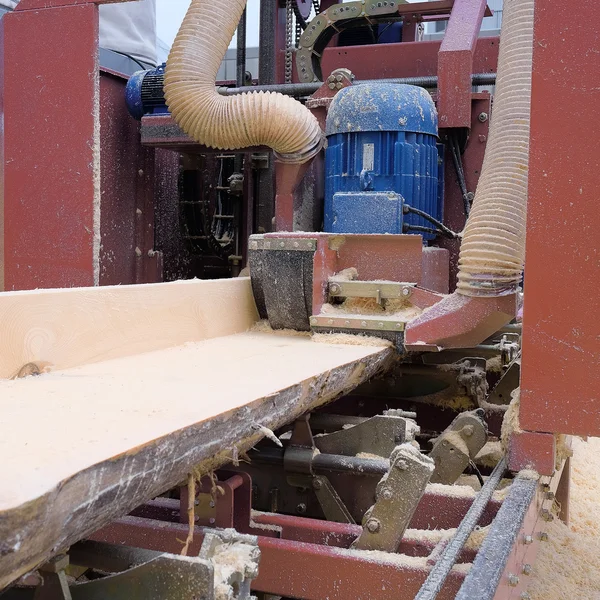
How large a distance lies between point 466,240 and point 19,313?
4.72ft

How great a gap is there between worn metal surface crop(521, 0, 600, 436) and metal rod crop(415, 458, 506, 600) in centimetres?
24

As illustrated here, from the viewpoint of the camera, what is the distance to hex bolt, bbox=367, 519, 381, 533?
1.76 meters

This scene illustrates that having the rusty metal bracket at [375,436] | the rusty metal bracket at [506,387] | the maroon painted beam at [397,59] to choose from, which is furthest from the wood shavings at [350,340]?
the maroon painted beam at [397,59]

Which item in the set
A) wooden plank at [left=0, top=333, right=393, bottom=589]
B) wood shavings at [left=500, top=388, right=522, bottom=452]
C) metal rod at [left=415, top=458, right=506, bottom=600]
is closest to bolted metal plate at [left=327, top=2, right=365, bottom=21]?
wooden plank at [left=0, top=333, right=393, bottom=589]

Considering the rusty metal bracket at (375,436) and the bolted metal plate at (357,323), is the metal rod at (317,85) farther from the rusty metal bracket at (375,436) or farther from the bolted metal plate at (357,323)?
the rusty metal bracket at (375,436)

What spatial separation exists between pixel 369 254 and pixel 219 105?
1164 millimetres

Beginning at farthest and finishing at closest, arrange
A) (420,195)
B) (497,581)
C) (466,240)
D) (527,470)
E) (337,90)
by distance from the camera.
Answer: (337,90) → (420,195) → (466,240) → (527,470) → (497,581)

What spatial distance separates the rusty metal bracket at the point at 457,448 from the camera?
96.0 inches

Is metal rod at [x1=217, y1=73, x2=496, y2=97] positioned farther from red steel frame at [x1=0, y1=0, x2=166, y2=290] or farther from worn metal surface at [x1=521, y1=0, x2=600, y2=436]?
worn metal surface at [x1=521, y1=0, x2=600, y2=436]

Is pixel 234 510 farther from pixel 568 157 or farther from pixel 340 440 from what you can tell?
pixel 568 157

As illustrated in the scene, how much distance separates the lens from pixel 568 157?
171cm

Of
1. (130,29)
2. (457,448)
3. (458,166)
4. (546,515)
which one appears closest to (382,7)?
(458,166)

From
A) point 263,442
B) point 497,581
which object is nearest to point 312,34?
point 263,442

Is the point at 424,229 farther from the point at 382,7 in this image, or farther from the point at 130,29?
the point at 130,29
